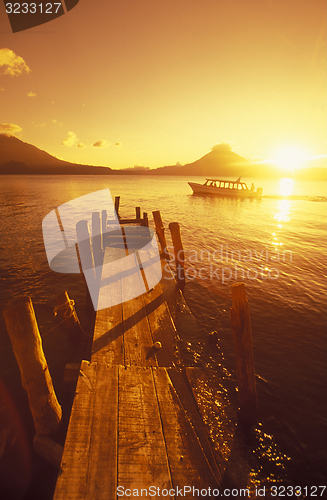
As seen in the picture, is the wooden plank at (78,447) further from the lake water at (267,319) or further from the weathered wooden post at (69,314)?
the weathered wooden post at (69,314)

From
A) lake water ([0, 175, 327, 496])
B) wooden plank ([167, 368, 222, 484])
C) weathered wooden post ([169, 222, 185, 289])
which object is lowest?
lake water ([0, 175, 327, 496])

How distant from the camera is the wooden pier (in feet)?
8.11

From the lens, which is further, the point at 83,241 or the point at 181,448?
the point at 83,241

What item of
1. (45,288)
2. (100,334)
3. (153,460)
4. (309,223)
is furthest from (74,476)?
(309,223)

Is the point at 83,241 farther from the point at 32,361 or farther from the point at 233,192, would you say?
the point at 233,192

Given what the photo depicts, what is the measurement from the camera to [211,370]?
516 cm

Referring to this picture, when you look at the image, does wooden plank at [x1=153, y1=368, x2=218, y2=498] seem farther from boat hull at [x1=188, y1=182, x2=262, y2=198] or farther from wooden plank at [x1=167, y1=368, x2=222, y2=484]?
boat hull at [x1=188, y1=182, x2=262, y2=198]

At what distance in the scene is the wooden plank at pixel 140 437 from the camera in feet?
8.25

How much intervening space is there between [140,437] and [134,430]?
0.12 m

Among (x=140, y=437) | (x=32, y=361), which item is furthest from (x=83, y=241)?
(x=140, y=437)

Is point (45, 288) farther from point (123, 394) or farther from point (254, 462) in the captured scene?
point (254, 462)

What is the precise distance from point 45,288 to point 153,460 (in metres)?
8.37

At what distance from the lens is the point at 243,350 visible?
3.75 metres

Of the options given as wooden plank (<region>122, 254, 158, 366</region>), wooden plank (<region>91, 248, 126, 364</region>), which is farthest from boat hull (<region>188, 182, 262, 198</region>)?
wooden plank (<region>122, 254, 158, 366</region>)
